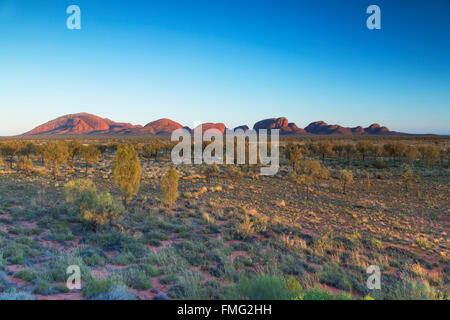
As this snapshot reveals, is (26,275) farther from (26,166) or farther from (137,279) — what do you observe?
(26,166)

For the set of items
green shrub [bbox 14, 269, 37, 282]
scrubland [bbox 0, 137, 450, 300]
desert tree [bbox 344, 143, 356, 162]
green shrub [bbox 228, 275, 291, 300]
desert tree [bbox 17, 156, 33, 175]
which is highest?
desert tree [bbox 344, 143, 356, 162]

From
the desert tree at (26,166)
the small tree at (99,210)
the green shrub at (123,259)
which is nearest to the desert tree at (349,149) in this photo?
the small tree at (99,210)

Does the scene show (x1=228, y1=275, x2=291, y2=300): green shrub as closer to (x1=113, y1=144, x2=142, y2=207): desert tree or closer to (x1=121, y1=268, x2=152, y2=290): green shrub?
(x1=121, y1=268, x2=152, y2=290): green shrub

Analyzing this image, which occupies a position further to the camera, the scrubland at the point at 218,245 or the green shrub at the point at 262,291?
the scrubland at the point at 218,245

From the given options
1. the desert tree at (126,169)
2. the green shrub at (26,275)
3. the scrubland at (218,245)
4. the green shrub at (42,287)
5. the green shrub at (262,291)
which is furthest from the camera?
the desert tree at (126,169)

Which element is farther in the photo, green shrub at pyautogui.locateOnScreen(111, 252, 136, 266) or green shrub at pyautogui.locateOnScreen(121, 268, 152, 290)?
green shrub at pyautogui.locateOnScreen(111, 252, 136, 266)

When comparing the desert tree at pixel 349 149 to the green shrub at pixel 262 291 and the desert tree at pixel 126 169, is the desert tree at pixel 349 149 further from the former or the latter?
the green shrub at pixel 262 291

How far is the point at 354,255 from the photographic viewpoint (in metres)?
7.87

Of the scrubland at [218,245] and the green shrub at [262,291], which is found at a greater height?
the green shrub at [262,291]

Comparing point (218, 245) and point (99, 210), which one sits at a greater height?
point (99, 210)

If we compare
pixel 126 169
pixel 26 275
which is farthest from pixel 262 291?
pixel 126 169

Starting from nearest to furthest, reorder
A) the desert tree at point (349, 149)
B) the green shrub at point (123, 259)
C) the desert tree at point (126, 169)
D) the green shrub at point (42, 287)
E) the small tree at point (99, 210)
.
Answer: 1. the green shrub at point (42, 287)
2. the green shrub at point (123, 259)
3. the small tree at point (99, 210)
4. the desert tree at point (126, 169)
5. the desert tree at point (349, 149)

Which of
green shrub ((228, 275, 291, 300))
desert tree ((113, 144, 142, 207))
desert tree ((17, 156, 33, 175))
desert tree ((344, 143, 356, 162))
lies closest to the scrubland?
green shrub ((228, 275, 291, 300))
